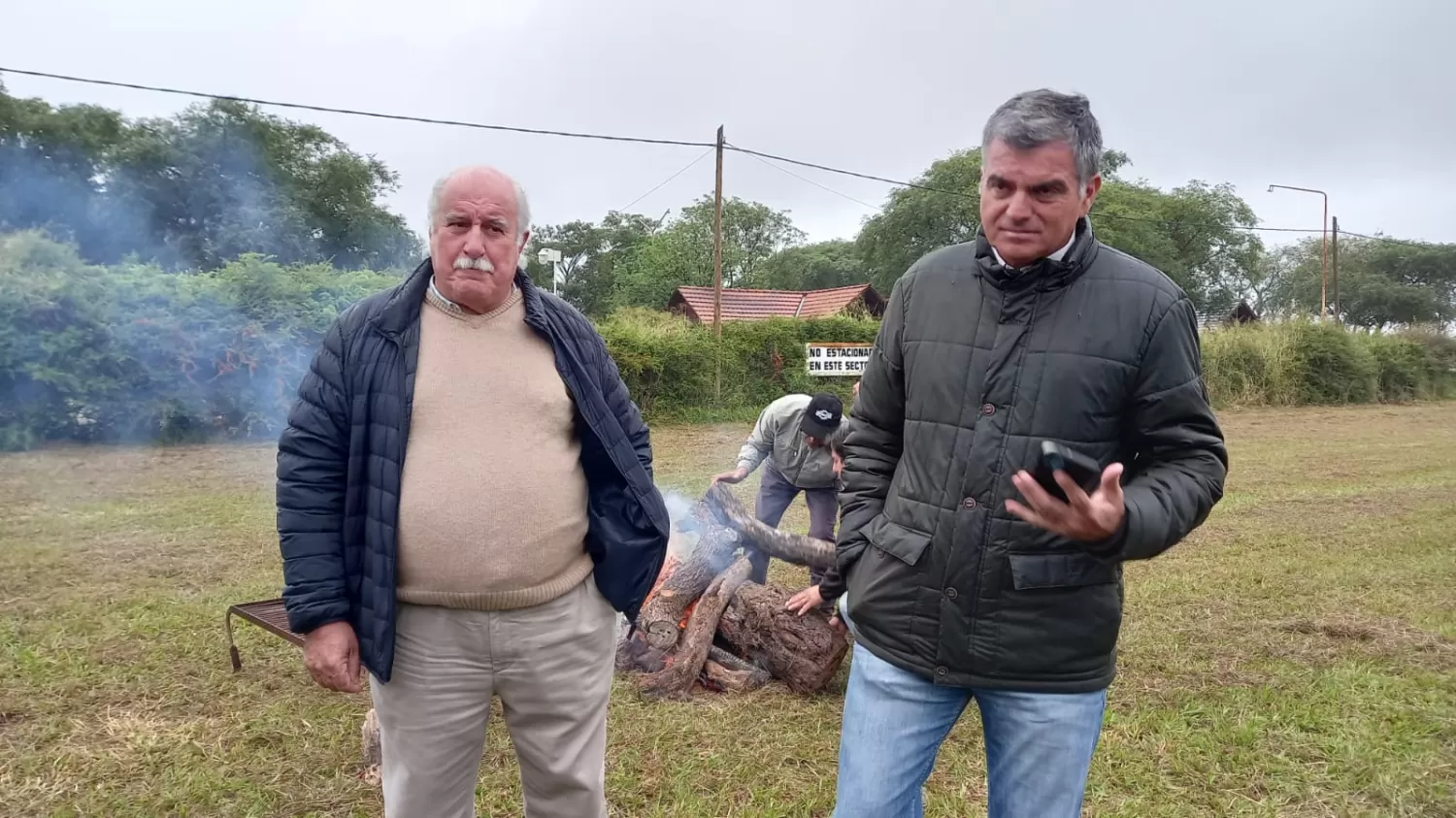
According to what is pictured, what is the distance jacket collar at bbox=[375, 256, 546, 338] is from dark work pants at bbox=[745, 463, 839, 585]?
2681 millimetres

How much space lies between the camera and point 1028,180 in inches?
60.0

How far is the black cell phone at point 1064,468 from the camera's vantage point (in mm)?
1343

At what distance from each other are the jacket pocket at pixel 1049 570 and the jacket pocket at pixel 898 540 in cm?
16

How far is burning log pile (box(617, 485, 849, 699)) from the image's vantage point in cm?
396

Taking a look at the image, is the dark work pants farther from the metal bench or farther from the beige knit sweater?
the beige knit sweater

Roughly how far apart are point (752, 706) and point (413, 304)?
2560 mm

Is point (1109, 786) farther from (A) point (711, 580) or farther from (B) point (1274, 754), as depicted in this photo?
(A) point (711, 580)

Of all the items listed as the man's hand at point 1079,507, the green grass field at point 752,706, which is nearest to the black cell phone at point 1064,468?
the man's hand at point 1079,507

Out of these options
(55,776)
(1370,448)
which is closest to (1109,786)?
(55,776)

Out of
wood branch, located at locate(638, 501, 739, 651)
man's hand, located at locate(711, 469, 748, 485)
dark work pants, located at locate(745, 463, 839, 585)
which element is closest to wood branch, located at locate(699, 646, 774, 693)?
wood branch, located at locate(638, 501, 739, 651)

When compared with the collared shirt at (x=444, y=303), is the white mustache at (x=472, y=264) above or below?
above

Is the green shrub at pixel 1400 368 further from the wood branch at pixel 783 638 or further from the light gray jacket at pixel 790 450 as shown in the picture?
the wood branch at pixel 783 638

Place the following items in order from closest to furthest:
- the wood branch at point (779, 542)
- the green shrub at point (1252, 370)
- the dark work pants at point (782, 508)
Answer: the wood branch at point (779, 542) < the dark work pants at point (782, 508) < the green shrub at point (1252, 370)

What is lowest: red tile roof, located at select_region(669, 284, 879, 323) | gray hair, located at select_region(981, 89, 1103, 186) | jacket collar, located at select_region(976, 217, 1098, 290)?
jacket collar, located at select_region(976, 217, 1098, 290)
